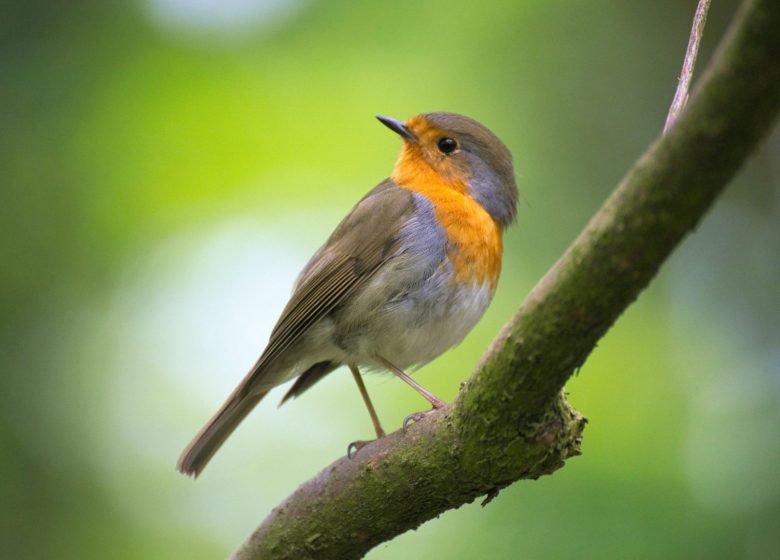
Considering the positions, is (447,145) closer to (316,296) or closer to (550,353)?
(316,296)

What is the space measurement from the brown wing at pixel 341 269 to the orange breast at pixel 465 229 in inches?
5.4

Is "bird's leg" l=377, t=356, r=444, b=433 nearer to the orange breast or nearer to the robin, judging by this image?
the robin

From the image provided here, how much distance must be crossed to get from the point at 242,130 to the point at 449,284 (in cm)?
201

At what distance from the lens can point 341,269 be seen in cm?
390

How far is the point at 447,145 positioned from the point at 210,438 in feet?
5.66

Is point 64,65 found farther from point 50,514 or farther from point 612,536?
point 612,536

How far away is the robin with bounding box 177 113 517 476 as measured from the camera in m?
3.72

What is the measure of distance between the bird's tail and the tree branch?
887mm

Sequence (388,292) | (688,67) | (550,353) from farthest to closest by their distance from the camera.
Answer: (388,292)
(688,67)
(550,353)

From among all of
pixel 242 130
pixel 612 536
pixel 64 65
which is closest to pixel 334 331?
pixel 612 536

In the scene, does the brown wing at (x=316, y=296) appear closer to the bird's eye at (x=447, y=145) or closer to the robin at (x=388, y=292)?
the robin at (x=388, y=292)

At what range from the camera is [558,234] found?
4.95 m

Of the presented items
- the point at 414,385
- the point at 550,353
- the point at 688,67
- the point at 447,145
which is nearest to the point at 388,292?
the point at 414,385

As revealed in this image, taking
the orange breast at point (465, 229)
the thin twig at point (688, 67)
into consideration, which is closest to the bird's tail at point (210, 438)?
the orange breast at point (465, 229)
